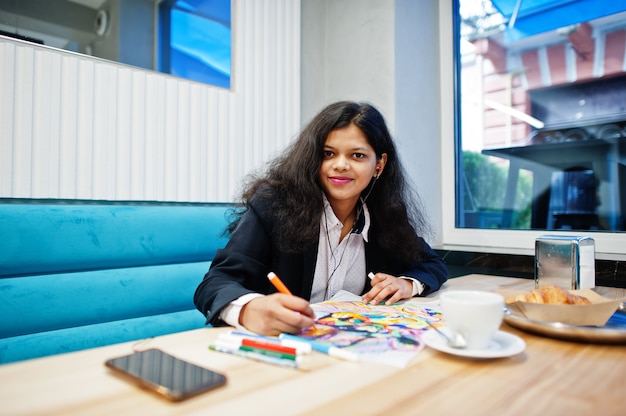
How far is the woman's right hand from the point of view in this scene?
0.71 metres

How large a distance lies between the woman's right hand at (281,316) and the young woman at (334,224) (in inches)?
10.4

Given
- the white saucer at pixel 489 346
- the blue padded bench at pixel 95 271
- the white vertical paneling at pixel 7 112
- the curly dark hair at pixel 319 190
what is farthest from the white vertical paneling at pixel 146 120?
the white saucer at pixel 489 346

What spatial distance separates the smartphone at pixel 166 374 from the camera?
476 millimetres

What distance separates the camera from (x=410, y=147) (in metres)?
2.13

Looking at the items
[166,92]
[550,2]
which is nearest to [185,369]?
[166,92]

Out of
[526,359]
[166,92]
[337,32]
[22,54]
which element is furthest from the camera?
[337,32]

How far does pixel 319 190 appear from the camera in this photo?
134 centimetres

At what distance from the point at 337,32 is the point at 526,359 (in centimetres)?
205

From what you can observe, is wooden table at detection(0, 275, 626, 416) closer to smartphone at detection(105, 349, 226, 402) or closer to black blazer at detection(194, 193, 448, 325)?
smartphone at detection(105, 349, 226, 402)

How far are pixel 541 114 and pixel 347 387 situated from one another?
1.99 metres

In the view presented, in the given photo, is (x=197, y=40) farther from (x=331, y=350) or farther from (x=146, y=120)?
(x=331, y=350)

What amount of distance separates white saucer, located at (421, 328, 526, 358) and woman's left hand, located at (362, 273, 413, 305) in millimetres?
324

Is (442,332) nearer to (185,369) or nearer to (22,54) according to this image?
(185,369)

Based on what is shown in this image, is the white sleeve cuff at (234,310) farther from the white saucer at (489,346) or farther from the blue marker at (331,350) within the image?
the white saucer at (489,346)
